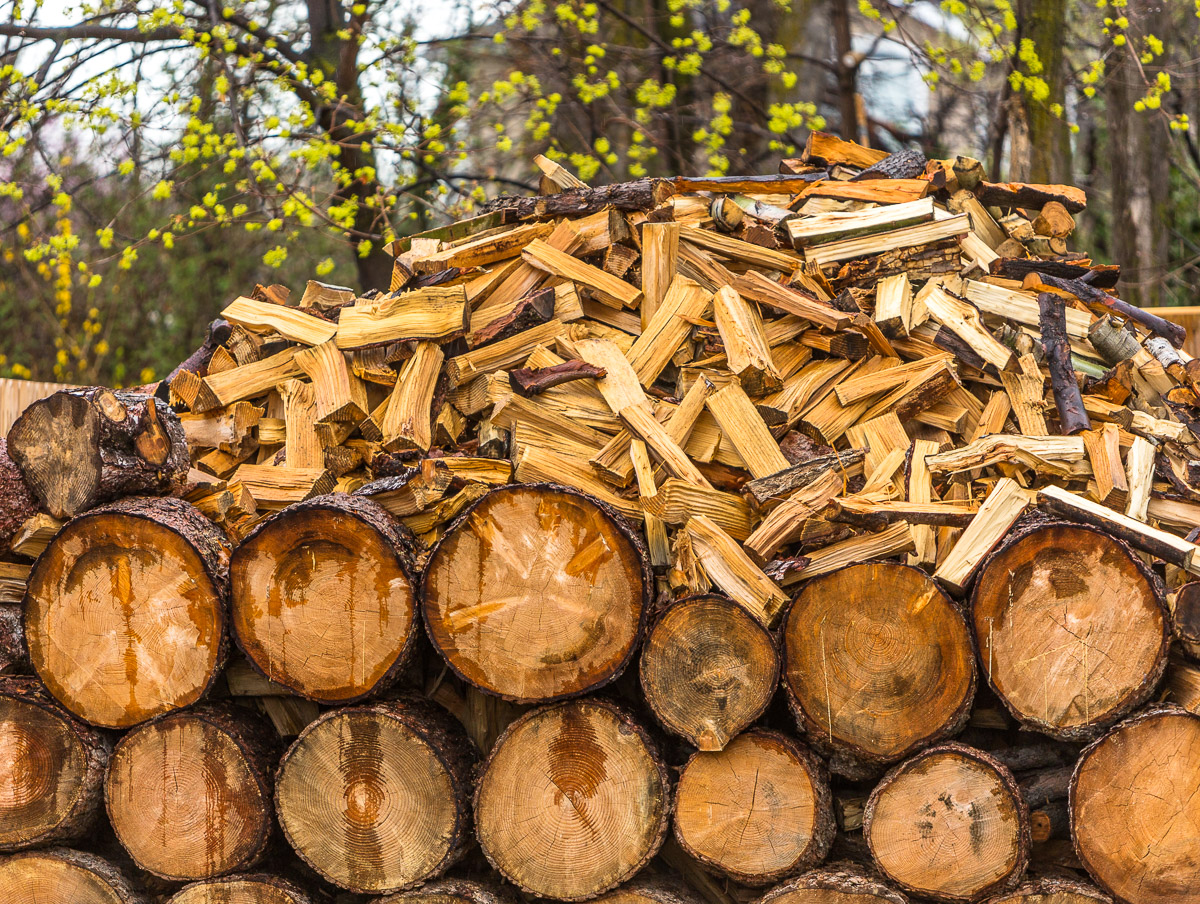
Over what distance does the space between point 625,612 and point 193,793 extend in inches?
47.2

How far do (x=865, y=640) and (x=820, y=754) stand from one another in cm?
33

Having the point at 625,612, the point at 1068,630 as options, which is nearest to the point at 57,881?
the point at 625,612

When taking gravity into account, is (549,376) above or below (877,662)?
above

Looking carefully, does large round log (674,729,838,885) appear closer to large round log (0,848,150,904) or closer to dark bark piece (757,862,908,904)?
dark bark piece (757,862,908,904)

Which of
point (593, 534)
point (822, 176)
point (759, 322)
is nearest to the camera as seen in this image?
point (593, 534)

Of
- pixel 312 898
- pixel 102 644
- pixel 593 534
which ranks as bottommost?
pixel 312 898

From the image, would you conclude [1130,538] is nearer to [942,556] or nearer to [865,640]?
[942,556]

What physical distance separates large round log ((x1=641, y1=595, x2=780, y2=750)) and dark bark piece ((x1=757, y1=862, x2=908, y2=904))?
0.37m

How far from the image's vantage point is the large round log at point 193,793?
2480 millimetres

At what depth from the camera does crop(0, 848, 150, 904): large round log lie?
8.44 feet

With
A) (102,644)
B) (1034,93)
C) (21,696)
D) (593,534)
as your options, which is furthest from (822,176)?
(1034,93)

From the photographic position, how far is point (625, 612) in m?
2.34

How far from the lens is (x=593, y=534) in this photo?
7.70 ft

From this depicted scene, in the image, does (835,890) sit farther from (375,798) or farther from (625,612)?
→ (375,798)
